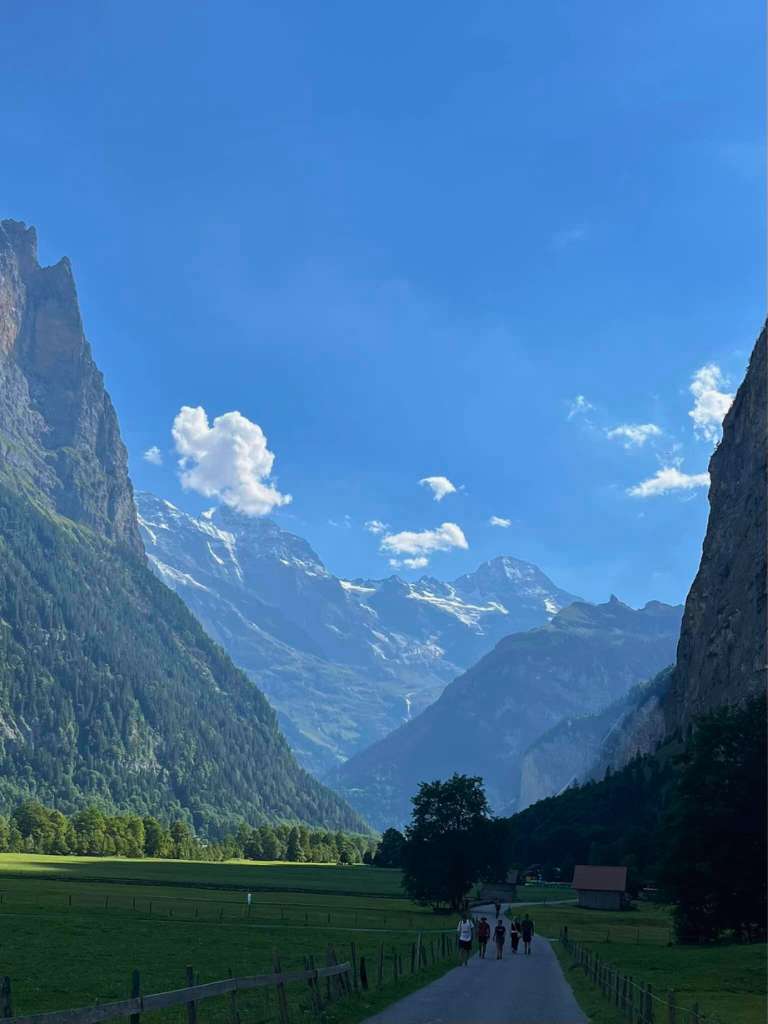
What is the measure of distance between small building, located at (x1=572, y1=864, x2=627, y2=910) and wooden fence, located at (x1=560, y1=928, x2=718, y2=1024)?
110257 millimetres

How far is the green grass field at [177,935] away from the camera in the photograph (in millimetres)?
43781

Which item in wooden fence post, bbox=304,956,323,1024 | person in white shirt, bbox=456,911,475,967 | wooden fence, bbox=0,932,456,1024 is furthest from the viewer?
person in white shirt, bbox=456,911,475,967

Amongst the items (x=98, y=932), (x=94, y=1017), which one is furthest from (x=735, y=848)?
(x=94, y=1017)

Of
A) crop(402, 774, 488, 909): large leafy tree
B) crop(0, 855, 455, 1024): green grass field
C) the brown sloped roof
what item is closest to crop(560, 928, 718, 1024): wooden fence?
crop(0, 855, 455, 1024): green grass field

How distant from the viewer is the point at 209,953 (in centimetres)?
6456

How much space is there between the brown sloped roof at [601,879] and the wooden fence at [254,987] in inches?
4146

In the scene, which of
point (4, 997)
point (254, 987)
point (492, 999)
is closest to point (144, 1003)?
point (4, 997)

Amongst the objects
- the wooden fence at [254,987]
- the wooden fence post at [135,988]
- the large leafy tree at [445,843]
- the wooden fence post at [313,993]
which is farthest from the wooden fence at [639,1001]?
the large leafy tree at [445,843]

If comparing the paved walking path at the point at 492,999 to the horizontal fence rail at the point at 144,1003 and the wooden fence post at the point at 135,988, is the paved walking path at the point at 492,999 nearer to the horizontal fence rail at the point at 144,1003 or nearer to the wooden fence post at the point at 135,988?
the horizontal fence rail at the point at 144,1003

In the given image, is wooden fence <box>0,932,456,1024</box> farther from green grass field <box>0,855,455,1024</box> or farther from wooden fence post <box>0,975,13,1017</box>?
green grass field <box>0,855,455,1024</box>

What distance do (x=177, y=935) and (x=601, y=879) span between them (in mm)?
98742

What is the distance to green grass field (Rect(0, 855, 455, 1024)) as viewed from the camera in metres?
43.8

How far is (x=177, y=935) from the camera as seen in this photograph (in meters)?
78.6

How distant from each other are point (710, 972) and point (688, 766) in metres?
29.2
